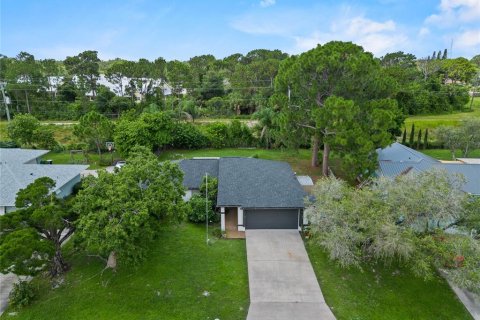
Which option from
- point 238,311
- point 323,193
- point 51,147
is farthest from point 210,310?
point 51,147

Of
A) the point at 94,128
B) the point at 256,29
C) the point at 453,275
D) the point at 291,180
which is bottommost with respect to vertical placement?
the point at 453,275

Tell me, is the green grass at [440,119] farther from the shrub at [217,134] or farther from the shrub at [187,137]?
the shrub at [187,137]

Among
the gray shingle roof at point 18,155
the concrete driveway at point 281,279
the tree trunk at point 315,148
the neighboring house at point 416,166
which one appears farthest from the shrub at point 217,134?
the concrete driveway at point 281,279

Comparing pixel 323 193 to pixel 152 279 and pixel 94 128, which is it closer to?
pixel 152 279

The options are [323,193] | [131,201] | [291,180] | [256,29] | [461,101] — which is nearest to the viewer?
[131,201]

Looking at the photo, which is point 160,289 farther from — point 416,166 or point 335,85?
point 416,166

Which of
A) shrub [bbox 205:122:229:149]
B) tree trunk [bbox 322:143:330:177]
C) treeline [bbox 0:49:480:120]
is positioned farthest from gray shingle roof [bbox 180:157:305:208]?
treeline [bbox 0:49:480:120]

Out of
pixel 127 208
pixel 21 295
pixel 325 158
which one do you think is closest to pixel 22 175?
pixel 21 295
